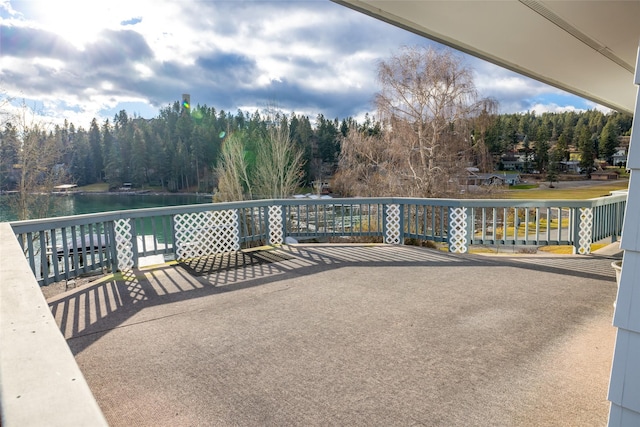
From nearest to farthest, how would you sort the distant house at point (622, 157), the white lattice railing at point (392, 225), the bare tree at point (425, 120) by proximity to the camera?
the distant house at point (622, 157)
the white lattice railing at point (392, 225)
the bare tree at point (425, 120)

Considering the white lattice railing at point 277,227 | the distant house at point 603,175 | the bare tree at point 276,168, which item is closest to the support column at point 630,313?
the white lattice railing at point 277,227

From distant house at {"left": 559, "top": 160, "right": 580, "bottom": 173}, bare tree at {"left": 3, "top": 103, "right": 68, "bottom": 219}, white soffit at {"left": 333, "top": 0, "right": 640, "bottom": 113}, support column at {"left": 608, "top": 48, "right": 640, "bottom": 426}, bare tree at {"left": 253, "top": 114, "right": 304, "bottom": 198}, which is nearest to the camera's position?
support column at {"left": 608, "top": 48, "right": 640, "bottom": 426}

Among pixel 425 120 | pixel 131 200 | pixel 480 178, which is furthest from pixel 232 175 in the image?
pixel 131 200

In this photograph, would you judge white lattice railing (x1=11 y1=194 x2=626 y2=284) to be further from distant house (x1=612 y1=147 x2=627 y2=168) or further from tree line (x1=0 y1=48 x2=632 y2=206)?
tree line (x1=0 y1=48 x2=632 y2=206)

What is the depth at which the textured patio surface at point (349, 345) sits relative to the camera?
86.9 inches

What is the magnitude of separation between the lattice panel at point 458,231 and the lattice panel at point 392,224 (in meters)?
1.01

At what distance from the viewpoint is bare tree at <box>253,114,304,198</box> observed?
67.5 feet

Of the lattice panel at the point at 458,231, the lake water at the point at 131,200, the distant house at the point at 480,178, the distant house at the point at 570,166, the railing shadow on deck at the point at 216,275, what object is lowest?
the lake water at the point at 131,200

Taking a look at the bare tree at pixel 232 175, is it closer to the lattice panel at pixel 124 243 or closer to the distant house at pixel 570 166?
the lattice panel at pixel 124 243

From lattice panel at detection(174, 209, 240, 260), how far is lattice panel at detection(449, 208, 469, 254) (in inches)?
146

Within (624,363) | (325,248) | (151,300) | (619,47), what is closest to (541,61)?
(619,47)

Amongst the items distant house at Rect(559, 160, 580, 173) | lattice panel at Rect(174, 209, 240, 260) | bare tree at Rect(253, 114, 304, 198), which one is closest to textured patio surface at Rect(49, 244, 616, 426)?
lattice panel at Rect(174, 209, 240, 260)

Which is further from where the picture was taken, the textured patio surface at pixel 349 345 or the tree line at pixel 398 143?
the tree line at pixel 398 143

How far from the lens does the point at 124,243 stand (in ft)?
17.5
